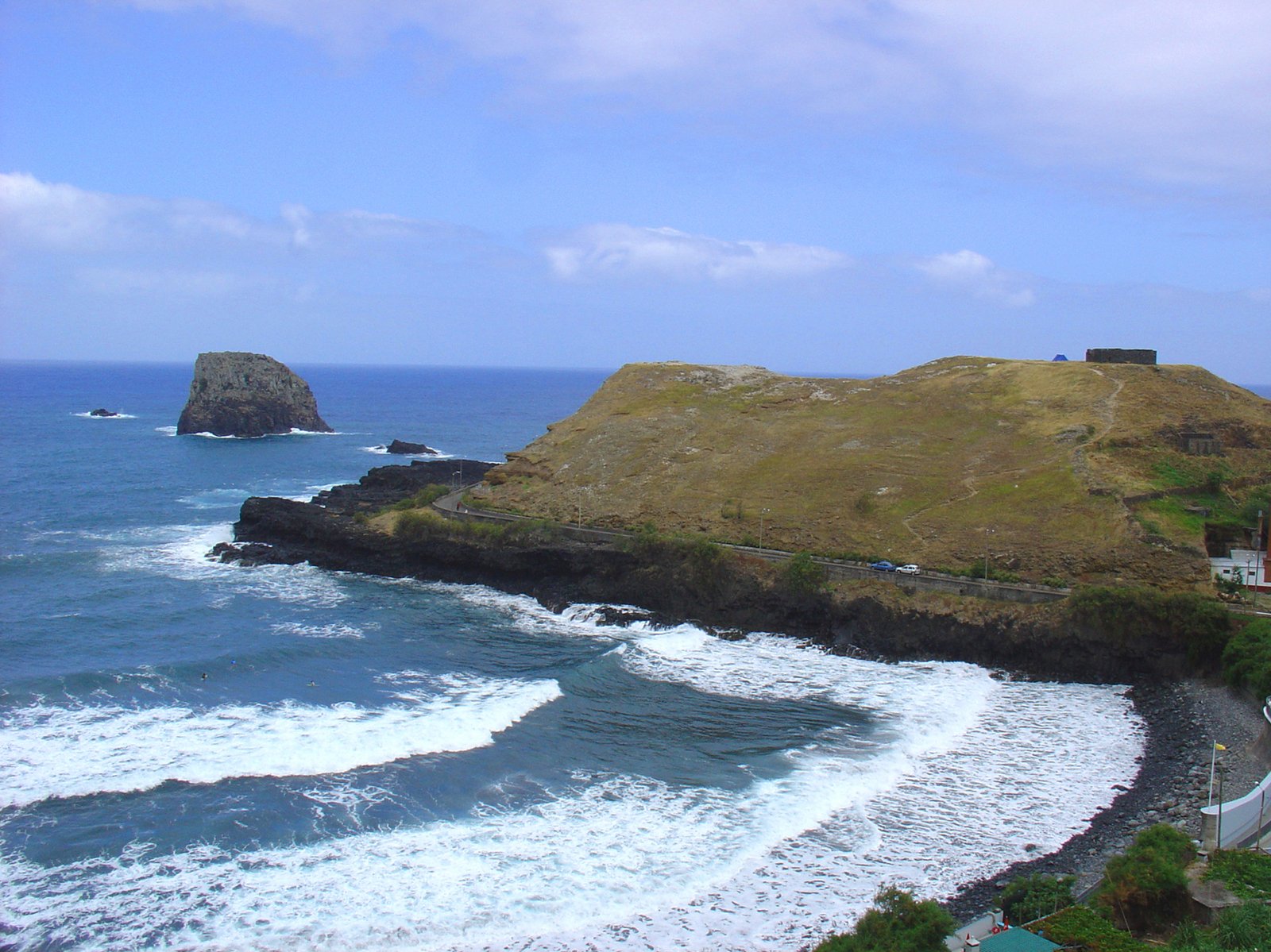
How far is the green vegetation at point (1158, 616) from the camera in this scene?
137ft

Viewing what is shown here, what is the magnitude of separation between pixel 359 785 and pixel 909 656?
86.3 ft

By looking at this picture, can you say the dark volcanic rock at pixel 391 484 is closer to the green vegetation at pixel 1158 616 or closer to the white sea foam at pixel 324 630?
the white sea foam at pixel 324 630

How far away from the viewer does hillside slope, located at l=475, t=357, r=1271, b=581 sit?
52281mm

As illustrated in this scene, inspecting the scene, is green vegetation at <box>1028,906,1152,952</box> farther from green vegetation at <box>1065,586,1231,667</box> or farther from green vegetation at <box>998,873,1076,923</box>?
green vegetation at <box>1065,586,1231,667</box>

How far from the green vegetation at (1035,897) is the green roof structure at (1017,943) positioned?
2.49m

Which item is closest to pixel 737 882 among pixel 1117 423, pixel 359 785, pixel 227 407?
pixel 359 785

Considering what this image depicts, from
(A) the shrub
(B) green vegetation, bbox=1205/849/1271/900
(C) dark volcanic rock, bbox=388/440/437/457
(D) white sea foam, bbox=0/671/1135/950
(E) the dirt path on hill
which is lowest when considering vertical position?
(D) white sea foam, bbox=0/671/1135/950

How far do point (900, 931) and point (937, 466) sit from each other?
45.1 meters

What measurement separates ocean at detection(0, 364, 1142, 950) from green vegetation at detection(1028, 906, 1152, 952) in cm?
438

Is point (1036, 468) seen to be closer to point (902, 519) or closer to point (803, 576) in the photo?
point (902, 519)

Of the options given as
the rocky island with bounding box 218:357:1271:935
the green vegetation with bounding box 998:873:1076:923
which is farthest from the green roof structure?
the rocky island with bounding box 218:357:1271:935

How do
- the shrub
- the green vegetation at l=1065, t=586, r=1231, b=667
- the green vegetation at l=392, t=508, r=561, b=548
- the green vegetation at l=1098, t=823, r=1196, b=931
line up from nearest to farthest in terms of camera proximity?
the shrub → the green vegetation at l=1098, t=823, r=1196, b=931 → the green vegetation at l=1065, t=586, r=1231, b=667 → the green vegetation at l=392, t=508, r=561, b=548

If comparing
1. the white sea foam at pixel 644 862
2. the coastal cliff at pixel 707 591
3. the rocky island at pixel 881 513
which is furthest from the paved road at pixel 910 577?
the white sea foam at pixel 644 862

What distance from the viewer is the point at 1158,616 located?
4312 cm
